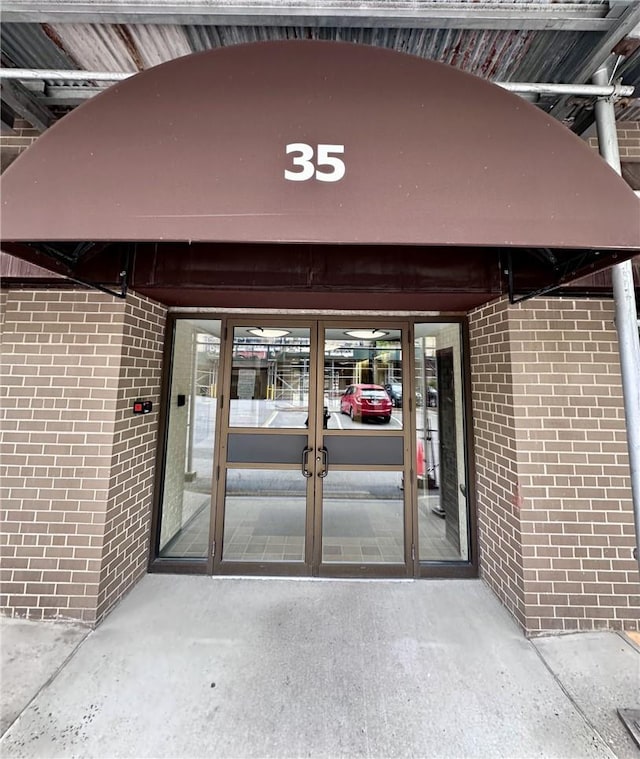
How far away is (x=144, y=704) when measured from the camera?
1792 millimetres

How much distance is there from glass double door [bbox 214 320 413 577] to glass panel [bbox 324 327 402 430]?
1cm

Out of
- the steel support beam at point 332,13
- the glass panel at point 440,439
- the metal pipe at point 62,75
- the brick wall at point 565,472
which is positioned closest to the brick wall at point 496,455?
the brick wall at point 565,472

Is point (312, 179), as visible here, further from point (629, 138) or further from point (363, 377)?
point (629, 138)

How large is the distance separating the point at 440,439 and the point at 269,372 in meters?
2.06

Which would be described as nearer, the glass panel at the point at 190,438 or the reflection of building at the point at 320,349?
the reflection of building at the point at 320,349

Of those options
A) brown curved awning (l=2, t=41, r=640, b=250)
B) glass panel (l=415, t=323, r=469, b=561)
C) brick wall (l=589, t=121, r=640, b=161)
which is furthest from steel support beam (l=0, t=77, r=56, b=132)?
brick wall (l=589, t=121, r=640, b=161)

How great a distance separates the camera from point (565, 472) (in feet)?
8.07

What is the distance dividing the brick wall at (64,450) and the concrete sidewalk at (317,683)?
31 centimetres

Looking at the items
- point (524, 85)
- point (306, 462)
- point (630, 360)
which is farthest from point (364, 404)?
point (524, 85)

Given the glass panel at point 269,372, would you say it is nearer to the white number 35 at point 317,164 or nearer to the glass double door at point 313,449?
the glass double door at point 313,449

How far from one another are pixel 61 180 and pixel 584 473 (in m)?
3.80

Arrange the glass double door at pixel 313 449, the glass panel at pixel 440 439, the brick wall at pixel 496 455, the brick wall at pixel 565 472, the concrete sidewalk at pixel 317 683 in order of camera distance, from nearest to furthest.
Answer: the concrete sidewalk at pixel 317 683
the brick wall at pixel 565 472
the brick wall at pixel 496 455
the glass double door at pixel 313 449
the glass panel at pixel 440 439

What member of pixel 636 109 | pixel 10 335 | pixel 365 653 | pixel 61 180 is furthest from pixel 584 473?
pixel 10 335

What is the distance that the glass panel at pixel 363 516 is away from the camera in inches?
123
